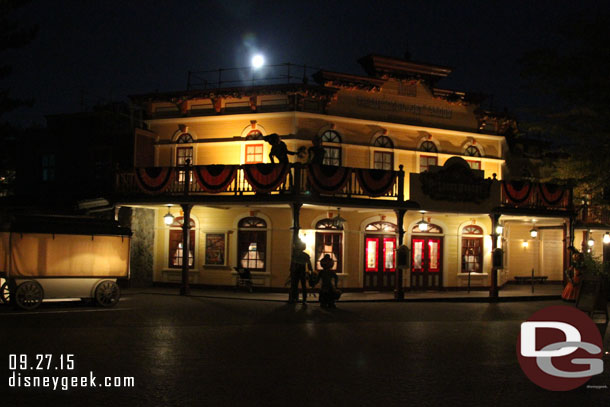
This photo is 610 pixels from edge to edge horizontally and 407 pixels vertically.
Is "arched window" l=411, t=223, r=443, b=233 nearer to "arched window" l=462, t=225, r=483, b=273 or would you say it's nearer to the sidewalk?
"arched window" l=462, t=225, r=483, b=273

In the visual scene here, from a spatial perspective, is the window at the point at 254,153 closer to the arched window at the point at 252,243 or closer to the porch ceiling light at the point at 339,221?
the arched window at the point at 252,243

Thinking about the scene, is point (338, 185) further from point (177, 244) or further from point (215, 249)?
point (177, 244)

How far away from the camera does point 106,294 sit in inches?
709

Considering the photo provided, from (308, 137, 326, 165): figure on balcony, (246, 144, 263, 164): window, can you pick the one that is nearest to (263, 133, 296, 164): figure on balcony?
(308, 137, 326, 165): figure on balcony

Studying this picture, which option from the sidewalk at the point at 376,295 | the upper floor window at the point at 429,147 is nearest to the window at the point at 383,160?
the upper floor window at the point at 429,147

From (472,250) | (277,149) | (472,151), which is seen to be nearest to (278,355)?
(277,149)

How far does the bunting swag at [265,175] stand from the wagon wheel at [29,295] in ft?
25.9

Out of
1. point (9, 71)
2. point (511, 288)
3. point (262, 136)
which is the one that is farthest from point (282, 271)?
point (9, 71)

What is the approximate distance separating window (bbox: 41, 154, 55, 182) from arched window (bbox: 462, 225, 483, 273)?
704 inches

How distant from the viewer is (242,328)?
14008 millimetres

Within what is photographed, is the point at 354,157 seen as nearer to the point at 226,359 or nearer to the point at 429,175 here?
the point at 429,175

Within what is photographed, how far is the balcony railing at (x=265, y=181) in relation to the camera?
71.3 feet

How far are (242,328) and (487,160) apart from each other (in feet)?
56.7

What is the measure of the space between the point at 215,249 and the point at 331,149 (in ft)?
19.6
